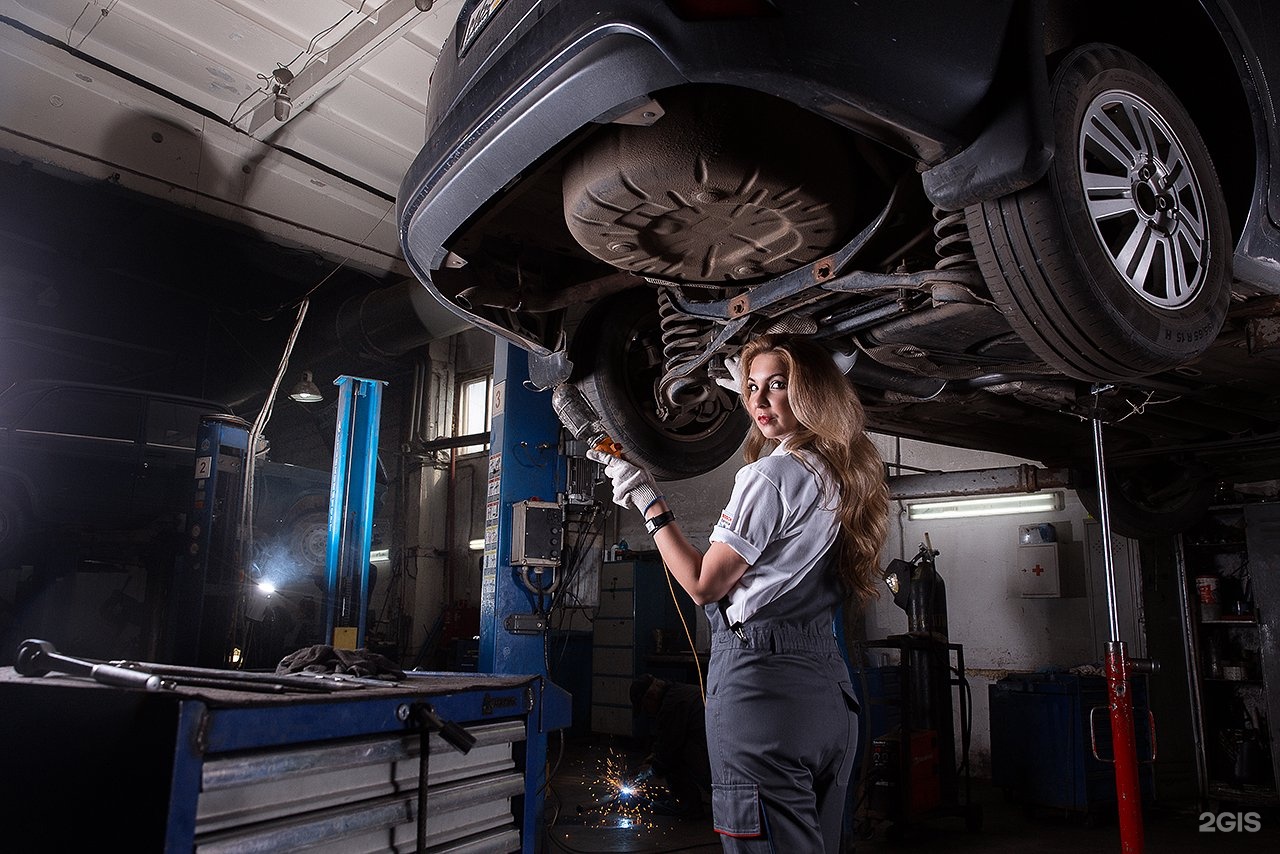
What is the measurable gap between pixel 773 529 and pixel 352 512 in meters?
4.46

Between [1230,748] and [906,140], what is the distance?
19.0ft

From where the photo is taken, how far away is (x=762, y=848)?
1.32 m

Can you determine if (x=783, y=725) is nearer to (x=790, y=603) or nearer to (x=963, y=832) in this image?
(x=790, y=603)

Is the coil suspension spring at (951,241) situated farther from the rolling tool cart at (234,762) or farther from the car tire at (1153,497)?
the car tire at (1153,497)

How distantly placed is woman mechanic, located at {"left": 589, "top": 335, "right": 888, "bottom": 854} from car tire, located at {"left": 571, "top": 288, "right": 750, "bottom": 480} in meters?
1.27

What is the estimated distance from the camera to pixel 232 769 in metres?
1.37

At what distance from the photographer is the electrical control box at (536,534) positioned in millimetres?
4008

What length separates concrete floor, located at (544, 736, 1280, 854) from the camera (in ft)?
13.9

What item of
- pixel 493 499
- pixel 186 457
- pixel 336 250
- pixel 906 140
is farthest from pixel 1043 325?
pixel 336 250

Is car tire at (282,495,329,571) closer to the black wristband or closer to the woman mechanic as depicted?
the black wristband

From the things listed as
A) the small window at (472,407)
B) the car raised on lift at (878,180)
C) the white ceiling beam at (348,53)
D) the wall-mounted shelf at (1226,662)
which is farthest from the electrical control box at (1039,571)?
the small window at (472,407)

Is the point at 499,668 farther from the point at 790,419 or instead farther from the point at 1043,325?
the point at 1043,325

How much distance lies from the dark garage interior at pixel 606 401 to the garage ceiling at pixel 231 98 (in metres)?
0.04

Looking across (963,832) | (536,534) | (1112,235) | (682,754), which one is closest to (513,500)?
(536,534)
